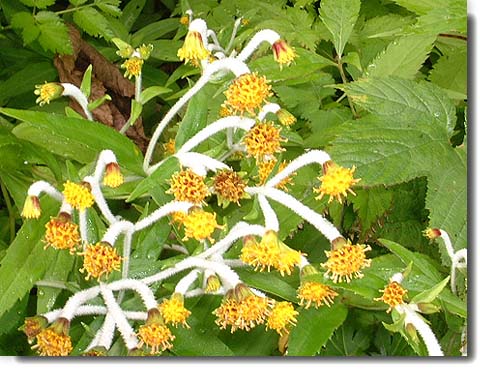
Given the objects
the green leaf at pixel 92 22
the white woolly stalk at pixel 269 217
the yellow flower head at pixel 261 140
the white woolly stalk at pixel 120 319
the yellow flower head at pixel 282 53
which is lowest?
the white woolly stalk at pixel 120 319

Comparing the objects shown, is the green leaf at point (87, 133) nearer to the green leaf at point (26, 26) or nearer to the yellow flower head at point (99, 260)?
the yellow flower head at point (99, 260)

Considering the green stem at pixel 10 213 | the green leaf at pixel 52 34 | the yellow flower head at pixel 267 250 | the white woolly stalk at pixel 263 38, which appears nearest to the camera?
the yellow flower head at pixel 267 250

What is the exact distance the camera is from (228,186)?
51.5 inches

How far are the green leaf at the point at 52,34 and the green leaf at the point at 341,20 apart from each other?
0.64 m

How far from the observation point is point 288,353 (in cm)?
131

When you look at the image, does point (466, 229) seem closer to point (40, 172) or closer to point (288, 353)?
point (288, 353)

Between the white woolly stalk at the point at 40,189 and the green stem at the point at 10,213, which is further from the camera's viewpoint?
the green stem at the point at 10,213

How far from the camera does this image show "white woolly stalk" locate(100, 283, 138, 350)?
1.25 m

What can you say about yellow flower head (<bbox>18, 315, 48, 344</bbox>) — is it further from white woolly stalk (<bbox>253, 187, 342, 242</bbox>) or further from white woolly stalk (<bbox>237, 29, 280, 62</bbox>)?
white woolly stalk (<bbox>237, 29, 280, 62</bbox>)

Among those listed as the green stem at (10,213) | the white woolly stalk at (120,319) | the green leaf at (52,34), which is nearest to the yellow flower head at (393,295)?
the white woolly stalk at (120,319)

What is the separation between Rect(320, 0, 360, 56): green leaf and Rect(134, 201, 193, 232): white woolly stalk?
66cm

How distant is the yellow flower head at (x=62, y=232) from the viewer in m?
1.25

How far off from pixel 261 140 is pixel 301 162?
0.09m

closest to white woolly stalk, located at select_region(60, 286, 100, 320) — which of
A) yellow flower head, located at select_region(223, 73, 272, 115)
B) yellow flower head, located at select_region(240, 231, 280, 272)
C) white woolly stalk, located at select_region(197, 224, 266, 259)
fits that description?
white woolly stalk, located at select_region(197, 224, 266, 259)
